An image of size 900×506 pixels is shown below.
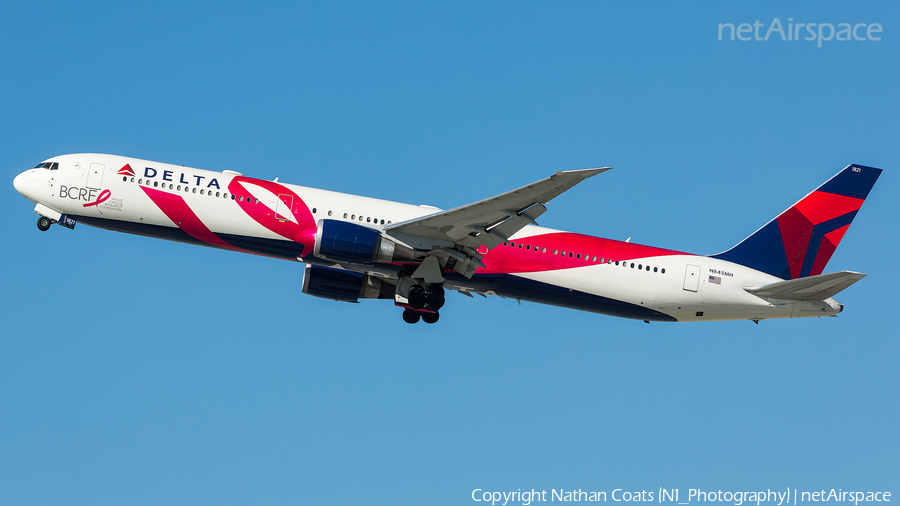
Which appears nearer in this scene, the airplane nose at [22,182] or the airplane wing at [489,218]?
the airplane wing at [489,218]

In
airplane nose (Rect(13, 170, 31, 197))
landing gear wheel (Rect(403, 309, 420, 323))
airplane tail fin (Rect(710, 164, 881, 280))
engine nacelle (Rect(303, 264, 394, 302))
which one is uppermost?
airplane tail fin (Rect(710, 164, 881, 280))

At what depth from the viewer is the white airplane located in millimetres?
29234

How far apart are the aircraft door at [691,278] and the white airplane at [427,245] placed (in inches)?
1.5

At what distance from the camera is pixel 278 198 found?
30.1 m

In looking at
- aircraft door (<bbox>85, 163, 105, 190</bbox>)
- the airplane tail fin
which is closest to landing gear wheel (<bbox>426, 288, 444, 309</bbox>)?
the airplane tail fin

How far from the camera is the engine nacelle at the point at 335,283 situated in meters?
34.3

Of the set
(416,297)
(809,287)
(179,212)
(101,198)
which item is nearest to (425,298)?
(416,297)

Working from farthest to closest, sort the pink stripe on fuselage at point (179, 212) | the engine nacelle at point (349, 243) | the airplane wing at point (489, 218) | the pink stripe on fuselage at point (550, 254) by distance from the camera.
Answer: the pink stripe on fuselage at point (550, 254)
the pink stripe on fuselage at point (179, 212)
the engine nacelle at point (349, 243)
the airplane wing at point (489, 218)

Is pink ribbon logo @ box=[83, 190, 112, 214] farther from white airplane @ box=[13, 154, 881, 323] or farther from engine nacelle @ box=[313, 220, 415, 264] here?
engine nacelle @ box=[313, 220, 415, 264]

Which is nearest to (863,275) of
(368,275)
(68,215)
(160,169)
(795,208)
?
(795,208)

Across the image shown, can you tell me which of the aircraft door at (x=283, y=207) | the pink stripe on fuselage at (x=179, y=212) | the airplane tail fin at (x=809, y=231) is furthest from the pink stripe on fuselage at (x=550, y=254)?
the pink stripe on fuselage at (x=179, y=212)

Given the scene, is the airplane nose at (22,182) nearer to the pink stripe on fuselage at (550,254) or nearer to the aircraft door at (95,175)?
the aircraft door at (95,175)

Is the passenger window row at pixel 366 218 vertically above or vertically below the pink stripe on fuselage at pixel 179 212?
above

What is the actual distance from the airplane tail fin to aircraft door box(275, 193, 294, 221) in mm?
17293
